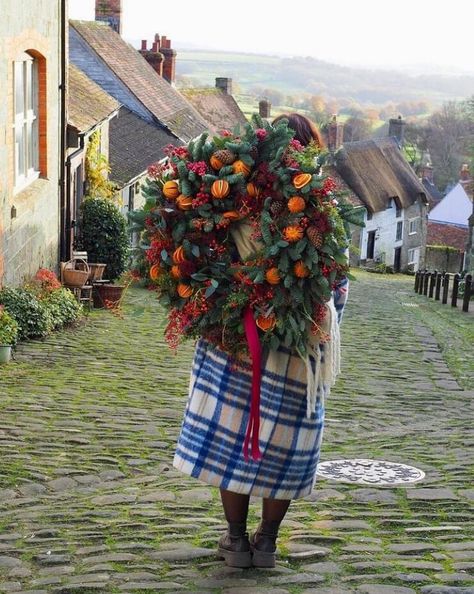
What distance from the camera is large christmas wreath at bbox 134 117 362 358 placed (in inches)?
170

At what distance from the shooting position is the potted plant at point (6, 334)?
10836 millimetres

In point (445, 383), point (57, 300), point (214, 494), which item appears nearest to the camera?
point (214, 494)

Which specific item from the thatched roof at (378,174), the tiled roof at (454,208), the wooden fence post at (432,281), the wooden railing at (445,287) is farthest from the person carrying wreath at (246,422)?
the tiled roof at (454,208)

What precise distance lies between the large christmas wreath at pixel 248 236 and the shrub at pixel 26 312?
758 cm

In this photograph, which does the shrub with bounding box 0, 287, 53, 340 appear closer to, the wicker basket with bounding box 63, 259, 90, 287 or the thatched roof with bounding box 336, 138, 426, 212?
the wicker basket with bounding box 63, 259, 90, 287

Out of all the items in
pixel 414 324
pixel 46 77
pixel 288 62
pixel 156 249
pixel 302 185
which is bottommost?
pixel 414 324

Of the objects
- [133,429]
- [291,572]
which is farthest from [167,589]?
[133,429]

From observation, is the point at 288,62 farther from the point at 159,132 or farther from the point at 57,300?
the point at 57,300

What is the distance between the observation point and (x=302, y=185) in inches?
169

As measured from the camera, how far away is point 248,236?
4.45 m

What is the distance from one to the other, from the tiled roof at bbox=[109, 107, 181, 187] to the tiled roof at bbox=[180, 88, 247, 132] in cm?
1189

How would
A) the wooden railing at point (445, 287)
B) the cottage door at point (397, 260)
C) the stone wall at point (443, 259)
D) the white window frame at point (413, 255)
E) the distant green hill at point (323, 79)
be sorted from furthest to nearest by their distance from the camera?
1. the distant green hill at point (323, 79)
2. the stone wall at point (443, 259)
3. the white window frame at point (413, 255)
4. the cottage door at point (397, 260)
5. the wooden railing at point (445, 287)

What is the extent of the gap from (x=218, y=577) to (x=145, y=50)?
30797 mm

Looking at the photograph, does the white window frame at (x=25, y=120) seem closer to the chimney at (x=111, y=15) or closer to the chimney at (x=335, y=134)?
the chimney at (x=111, y=15)
